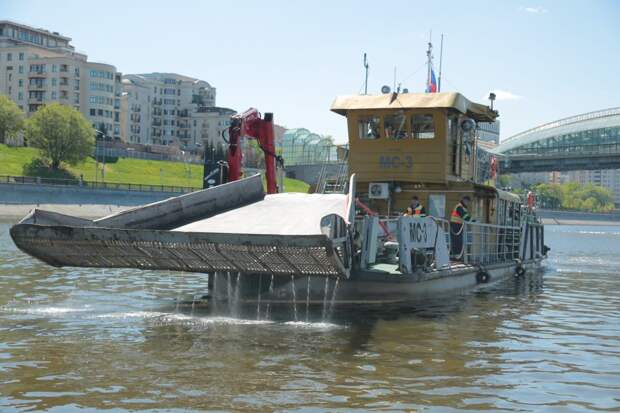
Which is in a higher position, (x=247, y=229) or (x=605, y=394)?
(x=247, y=229)

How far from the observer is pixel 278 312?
14477 millimetres

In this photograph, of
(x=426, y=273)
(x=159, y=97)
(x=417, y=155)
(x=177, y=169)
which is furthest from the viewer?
(x=159, y=97)

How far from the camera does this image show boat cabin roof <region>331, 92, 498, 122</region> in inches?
744

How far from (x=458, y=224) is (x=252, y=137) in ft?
18.1

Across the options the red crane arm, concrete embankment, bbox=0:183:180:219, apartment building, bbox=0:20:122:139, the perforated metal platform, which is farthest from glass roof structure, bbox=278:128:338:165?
the perforated metal platform

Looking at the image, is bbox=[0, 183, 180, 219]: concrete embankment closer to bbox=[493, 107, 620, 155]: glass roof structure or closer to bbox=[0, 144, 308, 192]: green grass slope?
bbox=[0, 144, 308, 192]: green grass slope

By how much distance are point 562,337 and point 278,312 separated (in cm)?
487

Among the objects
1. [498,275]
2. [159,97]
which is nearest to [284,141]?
[159,97]

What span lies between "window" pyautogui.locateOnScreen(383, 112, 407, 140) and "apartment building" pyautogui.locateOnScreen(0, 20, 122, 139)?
119 metres

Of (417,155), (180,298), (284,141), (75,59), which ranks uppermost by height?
(75,59)

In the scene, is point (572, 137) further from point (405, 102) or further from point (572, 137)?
point (405, 102)

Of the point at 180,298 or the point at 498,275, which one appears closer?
the point at 180,298

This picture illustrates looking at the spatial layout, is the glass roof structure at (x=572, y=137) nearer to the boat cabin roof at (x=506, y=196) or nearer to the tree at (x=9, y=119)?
the tree at (x=9, y=119)

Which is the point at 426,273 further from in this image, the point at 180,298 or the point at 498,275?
the point at 498,275
